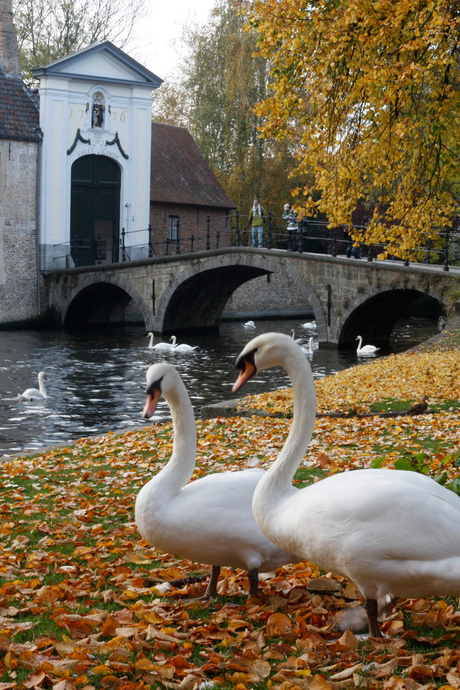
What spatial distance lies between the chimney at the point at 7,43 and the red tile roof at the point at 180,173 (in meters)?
7.64

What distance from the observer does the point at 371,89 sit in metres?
9.71

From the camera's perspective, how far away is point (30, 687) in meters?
2.98

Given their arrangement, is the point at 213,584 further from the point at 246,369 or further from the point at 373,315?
the point at 373,315

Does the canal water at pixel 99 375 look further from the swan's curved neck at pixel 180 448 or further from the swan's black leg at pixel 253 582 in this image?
the swan's black leg at pixel 253 582

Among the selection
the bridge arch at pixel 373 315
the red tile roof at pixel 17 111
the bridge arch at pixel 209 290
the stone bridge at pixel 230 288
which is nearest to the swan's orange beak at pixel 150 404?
the stone bridge at pixel 230 288

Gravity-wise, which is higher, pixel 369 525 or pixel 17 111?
pixel 17 111

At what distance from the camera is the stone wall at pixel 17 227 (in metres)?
30.3

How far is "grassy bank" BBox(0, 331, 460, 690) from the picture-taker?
300 centimetres

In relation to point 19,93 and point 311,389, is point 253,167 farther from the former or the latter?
point 311,389

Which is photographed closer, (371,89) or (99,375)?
(371,89)

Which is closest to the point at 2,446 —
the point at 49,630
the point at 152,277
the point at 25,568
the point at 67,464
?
the point at 67,464

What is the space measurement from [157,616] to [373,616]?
949 mm

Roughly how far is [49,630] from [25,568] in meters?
1.03

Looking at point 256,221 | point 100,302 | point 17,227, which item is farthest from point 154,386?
point 100,302
